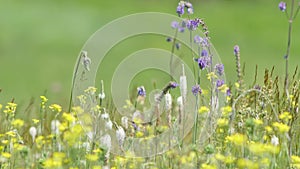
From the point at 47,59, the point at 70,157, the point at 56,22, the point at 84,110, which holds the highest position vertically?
the point at 56,22

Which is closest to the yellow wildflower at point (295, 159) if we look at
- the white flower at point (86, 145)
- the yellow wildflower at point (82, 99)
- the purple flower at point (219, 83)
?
the purple flower at point (219, 83)

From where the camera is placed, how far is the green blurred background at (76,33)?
20.9m

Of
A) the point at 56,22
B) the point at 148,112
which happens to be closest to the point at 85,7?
the point at 56,22

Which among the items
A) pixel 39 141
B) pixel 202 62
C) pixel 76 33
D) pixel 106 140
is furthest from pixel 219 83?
pixel 76 33

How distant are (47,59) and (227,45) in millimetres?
6010

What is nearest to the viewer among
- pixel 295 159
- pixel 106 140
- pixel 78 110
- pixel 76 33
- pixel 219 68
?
pixel 295 159

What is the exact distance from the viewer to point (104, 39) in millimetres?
25109

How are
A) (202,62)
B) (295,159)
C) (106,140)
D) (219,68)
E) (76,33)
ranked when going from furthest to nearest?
(76,33) → (219,68) → (202,62) → (106,140) → (295,159)

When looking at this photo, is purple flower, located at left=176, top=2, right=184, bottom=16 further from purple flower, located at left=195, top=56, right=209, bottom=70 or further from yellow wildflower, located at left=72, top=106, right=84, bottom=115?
yellow wildflower, located at left=72, top=106, right=84, bottom=115

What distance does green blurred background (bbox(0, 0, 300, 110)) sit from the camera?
20863 mm

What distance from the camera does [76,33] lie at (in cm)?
2588

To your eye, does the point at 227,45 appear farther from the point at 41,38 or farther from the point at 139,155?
the point at 139,155

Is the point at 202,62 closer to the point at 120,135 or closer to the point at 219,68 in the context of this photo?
the point at 219,68

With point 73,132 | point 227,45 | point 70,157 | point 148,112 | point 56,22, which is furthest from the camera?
point 56,22
